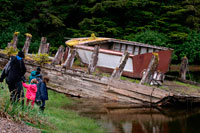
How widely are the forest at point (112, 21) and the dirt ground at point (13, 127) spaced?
18945 millimetres

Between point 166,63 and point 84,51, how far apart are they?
4254 mm

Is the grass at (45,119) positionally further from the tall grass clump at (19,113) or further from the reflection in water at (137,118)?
the reflection in water at (137,118)

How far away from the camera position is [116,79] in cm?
1200

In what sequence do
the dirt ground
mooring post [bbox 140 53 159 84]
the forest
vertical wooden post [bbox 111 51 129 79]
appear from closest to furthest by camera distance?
the dirt ground < mooring post [bbox 140 53 159 84] < vertical wooden post [bbox 111 51 129 79] < the forest

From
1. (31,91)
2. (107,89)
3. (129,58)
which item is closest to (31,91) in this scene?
(31,91)

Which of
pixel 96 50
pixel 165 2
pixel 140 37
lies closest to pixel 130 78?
pixel 96 50

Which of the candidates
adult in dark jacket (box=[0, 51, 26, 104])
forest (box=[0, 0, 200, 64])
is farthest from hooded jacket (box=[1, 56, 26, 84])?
forest (box=[0, 0, 200, 64])

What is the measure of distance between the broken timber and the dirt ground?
6547 mm

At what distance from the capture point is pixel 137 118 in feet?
33.6

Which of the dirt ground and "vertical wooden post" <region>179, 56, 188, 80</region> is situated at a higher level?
"vertical wooden post" <region>179, 56, 188, 80</region>

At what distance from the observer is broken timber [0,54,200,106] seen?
11.3 metres

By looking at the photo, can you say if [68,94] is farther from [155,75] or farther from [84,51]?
[155,75]

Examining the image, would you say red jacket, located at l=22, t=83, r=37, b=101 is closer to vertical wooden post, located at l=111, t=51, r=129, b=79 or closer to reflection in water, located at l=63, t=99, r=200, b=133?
reflection in water, located at l=63, t=99, r=200, b=133

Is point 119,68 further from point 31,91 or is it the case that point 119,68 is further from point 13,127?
point 13,127
